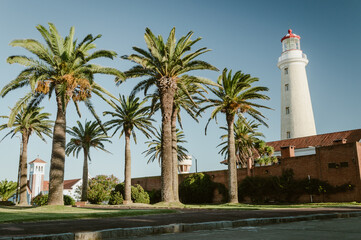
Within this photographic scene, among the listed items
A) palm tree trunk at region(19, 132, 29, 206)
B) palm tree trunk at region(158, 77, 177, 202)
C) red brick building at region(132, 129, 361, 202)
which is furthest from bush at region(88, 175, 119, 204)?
palm tree trunk at region(158, 77, 177, 202)

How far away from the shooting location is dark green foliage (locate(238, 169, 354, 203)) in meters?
30.1

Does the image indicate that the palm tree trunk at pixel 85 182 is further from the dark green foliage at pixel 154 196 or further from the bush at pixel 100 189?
the dark green foliage at pixel 154 196

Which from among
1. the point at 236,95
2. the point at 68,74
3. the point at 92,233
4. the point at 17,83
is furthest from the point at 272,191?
the point at 92,233

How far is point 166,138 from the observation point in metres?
24.0

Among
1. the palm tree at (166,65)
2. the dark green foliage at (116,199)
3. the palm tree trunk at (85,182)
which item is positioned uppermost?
the palm tree at (166,65)

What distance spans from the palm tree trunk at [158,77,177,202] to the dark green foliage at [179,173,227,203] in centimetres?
1592

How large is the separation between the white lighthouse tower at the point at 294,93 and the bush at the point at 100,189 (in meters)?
26.7

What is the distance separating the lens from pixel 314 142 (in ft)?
152

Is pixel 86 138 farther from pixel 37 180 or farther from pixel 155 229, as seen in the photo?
pixel 37 180

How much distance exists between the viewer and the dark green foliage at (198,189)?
39.1 meters

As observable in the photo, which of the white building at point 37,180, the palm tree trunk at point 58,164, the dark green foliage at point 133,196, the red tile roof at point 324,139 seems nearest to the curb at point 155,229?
the palm tree trunk at point 58,164

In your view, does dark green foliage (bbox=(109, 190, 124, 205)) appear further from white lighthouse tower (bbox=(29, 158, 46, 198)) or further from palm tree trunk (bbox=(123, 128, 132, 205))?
white lighthouse tower (bbox=(29, 158, 46, 198))

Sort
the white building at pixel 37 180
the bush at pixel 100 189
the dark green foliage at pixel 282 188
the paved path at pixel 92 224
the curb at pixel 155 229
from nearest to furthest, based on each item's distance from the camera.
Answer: the curb at pixel 155 229 → the paved path at pixel 92 224 → the dark green foliage at pixel 282 188 → the bush at pixel 100 189 → the white building at pixel 37 180

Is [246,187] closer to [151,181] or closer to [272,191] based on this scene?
[272,191]
